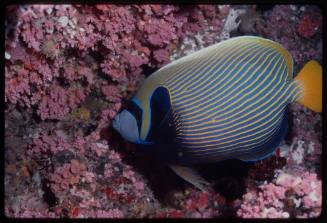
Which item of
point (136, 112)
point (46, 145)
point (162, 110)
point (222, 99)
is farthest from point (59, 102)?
point (222, 99)

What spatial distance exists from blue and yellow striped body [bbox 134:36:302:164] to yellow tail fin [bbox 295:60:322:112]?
39mm

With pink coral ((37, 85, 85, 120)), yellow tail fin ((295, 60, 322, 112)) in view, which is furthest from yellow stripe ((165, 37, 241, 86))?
pink coral ((37, 85, 85, 120))

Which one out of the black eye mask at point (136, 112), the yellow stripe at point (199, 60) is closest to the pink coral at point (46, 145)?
the black eye mask at point (136, 112)

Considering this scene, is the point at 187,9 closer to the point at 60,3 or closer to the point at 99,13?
the point at 99,13

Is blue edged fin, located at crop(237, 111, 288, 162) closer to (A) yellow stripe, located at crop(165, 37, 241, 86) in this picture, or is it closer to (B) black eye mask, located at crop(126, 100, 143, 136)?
(A) yellow stripe, located at crop(165, 37, 241, 86)

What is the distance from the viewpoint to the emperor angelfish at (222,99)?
1.83m

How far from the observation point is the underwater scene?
187 centimetres

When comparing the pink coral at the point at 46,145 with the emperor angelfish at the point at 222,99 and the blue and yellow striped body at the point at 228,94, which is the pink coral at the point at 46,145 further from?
the blue and yellow striped body at the point at 228,94

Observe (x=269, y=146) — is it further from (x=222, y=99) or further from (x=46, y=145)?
(x=46, y=145)

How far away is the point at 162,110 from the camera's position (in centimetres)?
189

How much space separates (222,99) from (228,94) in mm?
41

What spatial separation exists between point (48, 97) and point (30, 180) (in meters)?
0.61

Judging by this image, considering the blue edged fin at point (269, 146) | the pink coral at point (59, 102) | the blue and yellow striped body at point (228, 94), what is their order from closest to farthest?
1. the blue and yellow striped body at point (228, 94)
2. the blue edged fin at point (269, 146)
3. the pink coral at point (59, 102)

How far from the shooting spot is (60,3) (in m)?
1.99
